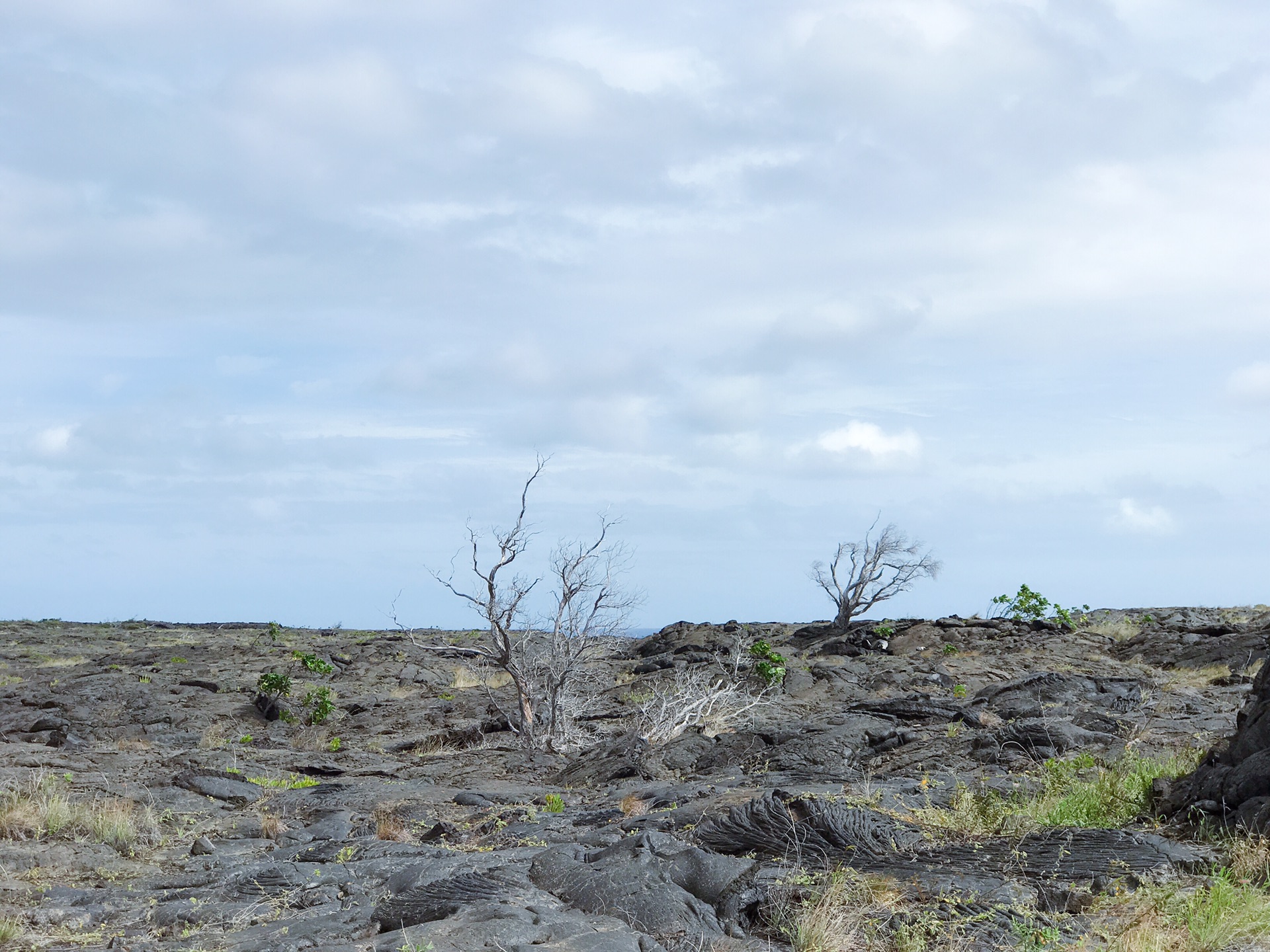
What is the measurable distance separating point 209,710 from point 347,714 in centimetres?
309

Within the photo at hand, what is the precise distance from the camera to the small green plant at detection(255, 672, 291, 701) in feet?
76.5


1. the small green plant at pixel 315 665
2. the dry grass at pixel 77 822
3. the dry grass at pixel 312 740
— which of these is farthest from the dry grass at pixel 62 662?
the dry grass at pixel 77 822

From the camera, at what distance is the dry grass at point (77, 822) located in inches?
418

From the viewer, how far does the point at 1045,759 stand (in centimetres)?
1235

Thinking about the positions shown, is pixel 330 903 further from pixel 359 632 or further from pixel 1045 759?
pixel 359 632

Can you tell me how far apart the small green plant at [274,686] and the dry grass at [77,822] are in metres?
11.7

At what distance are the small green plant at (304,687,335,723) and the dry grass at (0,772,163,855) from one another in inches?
424

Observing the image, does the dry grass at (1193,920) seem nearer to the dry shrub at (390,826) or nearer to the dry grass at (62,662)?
the dry shrub at (390,826)

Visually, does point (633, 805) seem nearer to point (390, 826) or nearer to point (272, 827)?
point (390, 826)

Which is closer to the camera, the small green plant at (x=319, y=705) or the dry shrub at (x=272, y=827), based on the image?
the dry shrub at (x=272, y=827)

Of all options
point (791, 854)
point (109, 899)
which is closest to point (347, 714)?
point (109, 899)

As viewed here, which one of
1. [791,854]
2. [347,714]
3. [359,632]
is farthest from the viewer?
[359,632]

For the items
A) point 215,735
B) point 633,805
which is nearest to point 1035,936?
point 633,805

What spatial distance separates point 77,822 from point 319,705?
467 inches
